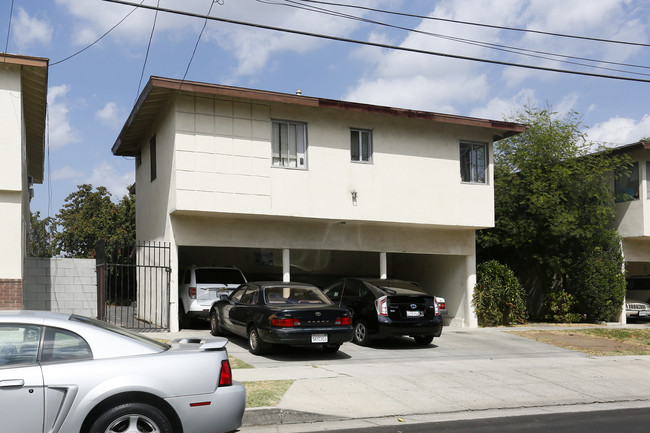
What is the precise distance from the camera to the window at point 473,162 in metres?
19.5

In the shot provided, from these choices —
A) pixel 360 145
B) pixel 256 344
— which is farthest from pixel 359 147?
pixel 256 344

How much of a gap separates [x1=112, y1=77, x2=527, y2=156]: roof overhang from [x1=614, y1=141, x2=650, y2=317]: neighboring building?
580 centimetres

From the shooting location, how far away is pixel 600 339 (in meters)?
17.7

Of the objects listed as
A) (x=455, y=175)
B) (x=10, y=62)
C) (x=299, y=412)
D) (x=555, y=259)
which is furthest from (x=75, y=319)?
(x=555, y=259)

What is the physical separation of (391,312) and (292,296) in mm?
2407

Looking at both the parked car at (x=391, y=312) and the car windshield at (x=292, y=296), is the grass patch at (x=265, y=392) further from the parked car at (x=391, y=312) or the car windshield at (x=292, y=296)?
the parked car at (x=391, y=312)

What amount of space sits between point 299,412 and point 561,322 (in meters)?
16.0

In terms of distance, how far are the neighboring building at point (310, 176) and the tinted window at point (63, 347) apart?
10.1 meters

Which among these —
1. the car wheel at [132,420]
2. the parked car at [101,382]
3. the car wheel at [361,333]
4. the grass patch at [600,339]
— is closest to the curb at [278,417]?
the parked car at [101,382]

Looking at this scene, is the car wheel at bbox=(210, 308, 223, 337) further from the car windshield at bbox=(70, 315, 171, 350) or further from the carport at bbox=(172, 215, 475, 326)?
the car windshield at bbox=(70, 315, 171, 350)

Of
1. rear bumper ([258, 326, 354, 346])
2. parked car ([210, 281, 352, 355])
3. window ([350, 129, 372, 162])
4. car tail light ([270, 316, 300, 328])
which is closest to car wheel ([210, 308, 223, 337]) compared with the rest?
parked car ([210, 281, 352, 355])

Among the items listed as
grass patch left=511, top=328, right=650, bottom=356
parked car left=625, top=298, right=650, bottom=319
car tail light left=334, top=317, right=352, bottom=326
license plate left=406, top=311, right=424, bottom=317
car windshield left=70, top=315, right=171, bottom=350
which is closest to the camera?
car windshield left=70, top=315, right=171, bottom=350

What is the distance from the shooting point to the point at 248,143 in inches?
649

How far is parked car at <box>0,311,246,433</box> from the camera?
17.1ft
